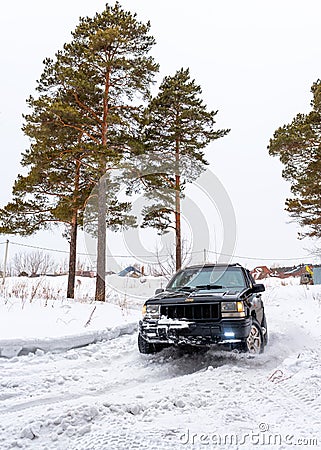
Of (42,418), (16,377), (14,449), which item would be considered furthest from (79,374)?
(14,449)

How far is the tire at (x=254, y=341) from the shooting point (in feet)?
18.4

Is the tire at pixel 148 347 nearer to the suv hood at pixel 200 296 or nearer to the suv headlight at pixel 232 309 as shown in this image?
the suv hood at pixel 200 296

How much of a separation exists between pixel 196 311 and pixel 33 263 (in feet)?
153

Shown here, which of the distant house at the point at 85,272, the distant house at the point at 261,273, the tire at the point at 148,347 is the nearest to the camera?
the tire at the point at 148,347

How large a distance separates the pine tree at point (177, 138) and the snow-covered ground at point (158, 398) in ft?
42.5

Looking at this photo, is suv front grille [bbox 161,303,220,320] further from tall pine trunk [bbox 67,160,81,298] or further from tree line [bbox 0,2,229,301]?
tall pine trunk [bbox 67,160,81,298]

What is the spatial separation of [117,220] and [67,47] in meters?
8.39

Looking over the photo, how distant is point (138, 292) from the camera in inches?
1060

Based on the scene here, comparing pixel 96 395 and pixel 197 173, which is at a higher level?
pixel 197 173

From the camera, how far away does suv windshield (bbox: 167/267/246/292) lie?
682 cm

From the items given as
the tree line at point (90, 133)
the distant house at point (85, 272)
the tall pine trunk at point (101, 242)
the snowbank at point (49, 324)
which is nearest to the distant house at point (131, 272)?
the distant house at point (85, 272)

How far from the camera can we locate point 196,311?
224 inches

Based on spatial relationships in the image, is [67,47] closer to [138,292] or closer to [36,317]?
[36,317]

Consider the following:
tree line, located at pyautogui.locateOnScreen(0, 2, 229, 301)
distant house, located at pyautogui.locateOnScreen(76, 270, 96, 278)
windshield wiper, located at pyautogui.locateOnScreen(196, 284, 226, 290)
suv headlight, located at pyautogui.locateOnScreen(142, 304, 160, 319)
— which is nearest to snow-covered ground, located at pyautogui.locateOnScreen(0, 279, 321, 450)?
suv headlight, located at pyautogui.locateOnScreen(142, 304, 160, 319)
